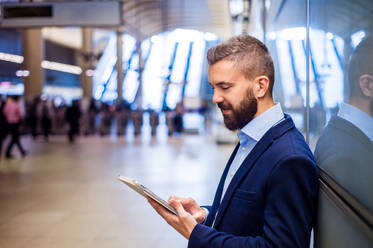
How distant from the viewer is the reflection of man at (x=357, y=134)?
1.02 meters

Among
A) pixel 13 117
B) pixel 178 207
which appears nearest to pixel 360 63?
pixel 178 207

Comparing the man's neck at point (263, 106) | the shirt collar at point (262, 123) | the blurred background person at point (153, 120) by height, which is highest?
the man's neck at point (263, 106)

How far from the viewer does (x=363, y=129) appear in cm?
109

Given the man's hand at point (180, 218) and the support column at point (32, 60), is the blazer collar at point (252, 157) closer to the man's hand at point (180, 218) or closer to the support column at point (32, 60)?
the man's hand at point (180, 218)

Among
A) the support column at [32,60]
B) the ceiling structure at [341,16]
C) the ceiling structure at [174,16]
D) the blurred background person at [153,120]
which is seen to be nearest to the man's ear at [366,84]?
the ceiling structure at [341,16]

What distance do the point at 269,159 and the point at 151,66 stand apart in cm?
3700

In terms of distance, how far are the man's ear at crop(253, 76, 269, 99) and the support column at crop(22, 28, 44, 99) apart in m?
19.0

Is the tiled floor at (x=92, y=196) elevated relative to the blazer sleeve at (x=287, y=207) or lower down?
lower down

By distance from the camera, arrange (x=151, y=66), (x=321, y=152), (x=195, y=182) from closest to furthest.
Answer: (x=321, y=152) < (x=195, y=182) < (x=151, y=66)

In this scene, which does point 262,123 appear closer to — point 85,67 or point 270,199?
point 270,199

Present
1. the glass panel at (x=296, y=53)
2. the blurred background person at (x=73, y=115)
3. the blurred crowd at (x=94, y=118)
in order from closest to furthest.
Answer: the glass panel at (x=296, y=53), the blurred background person at (x=73, y=115), the blurred crowd at (x=94, y=118)

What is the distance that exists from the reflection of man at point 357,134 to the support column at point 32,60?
19181 millimetres

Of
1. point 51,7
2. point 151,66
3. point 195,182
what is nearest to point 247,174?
point 195,182

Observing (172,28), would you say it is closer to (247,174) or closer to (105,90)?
(105,90)
